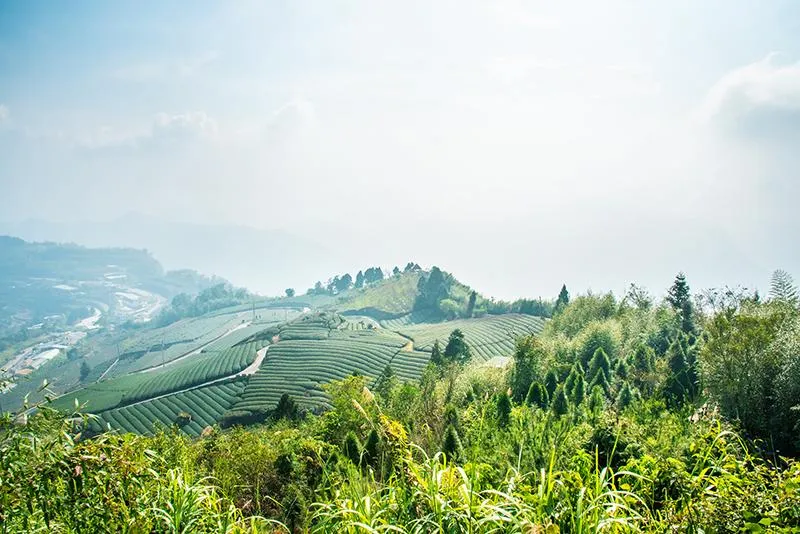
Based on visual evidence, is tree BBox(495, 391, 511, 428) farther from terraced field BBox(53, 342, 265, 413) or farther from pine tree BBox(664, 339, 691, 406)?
terraced field BBox(53, 342, 265, 413)

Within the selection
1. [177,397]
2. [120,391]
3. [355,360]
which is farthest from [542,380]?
[120,391]

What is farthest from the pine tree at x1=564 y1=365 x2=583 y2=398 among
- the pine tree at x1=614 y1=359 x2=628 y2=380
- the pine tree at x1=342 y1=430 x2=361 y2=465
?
the pine tree at x1=342 y1=430 x2=361 y2=465

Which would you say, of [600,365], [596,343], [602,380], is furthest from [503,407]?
[596,343]

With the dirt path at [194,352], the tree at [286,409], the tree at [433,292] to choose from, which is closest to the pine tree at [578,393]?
the tree at [286,409]

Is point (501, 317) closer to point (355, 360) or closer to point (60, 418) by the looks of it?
point (355, 360)

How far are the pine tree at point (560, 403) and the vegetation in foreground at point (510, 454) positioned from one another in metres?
0.16

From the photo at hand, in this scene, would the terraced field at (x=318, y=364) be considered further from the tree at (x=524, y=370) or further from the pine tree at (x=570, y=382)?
the pine tree at (x=570, y=382)

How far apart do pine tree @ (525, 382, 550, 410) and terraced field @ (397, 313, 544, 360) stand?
42621mm

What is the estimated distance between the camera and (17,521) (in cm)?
420

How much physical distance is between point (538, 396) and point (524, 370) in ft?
13.4

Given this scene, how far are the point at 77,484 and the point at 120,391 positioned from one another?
9230 cm

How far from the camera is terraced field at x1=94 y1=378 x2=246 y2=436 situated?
2349 inches

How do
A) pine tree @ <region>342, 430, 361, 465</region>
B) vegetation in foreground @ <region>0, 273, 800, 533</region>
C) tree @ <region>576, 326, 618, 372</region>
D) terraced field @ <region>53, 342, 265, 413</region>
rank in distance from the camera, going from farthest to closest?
terraced field @ <region>53, 342, 265, 413</region>
tree @ <region>576, 326, 618, 372</region>
pine tree @ <region>342, 430, 361, 465</region>
vegetation in foreground @ <region>0, 273, 800, 533</region>

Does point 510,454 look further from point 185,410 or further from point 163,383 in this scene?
point 163,383
